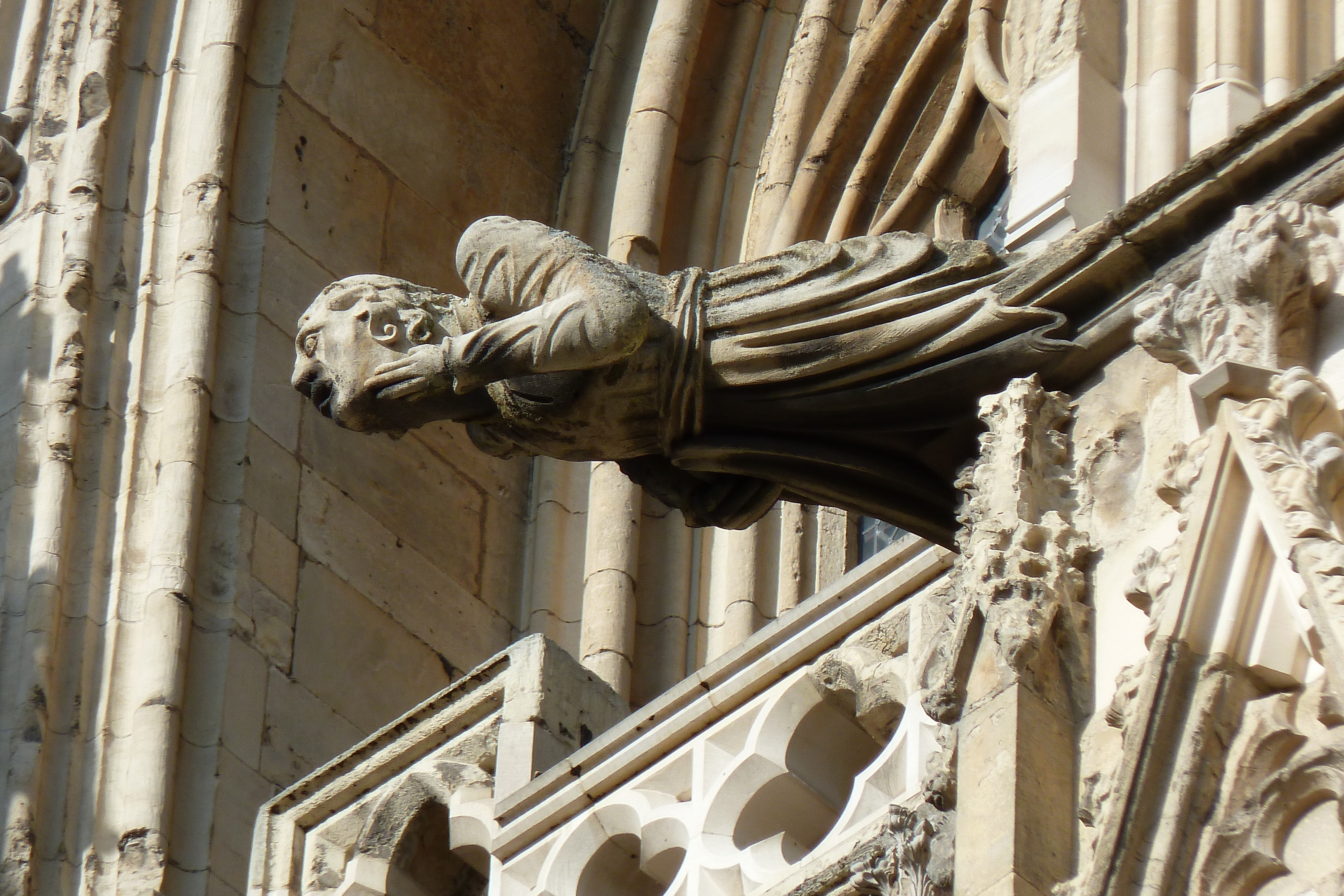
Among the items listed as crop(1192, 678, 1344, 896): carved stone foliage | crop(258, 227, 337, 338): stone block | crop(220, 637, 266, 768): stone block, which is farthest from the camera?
crop(258, 227, 337, 338): stone block

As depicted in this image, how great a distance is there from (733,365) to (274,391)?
9.63 ft

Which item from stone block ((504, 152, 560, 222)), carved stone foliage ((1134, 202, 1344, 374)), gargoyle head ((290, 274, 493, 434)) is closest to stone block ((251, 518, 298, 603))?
stone block ((504, 152, 560, 222))

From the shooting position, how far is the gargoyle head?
3.72 m

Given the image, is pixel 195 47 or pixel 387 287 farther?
pixel 195 47

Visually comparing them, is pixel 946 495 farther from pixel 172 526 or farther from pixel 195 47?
pixel 195 47

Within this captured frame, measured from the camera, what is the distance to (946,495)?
12.0ft

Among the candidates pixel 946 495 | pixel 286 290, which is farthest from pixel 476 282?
pixel 286 290

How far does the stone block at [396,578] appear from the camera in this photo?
6.38m

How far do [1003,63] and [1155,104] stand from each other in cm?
233

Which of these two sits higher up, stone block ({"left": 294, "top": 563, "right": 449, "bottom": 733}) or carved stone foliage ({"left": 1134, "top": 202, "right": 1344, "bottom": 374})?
stone block ({"left": 294, "top": 563, "right": 449, "bottom": 733})

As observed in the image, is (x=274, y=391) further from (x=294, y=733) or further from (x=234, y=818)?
(x=234, y=818)

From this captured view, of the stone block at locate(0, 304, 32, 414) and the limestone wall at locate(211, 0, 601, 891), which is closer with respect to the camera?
the limestone wall at locate(211, 0, 601, 891)

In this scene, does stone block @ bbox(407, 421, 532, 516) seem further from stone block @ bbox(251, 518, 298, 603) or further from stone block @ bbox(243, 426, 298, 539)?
stone block @ bbox(251, 518, 298, 603)

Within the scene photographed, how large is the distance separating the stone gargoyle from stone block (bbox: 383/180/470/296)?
3204mm
